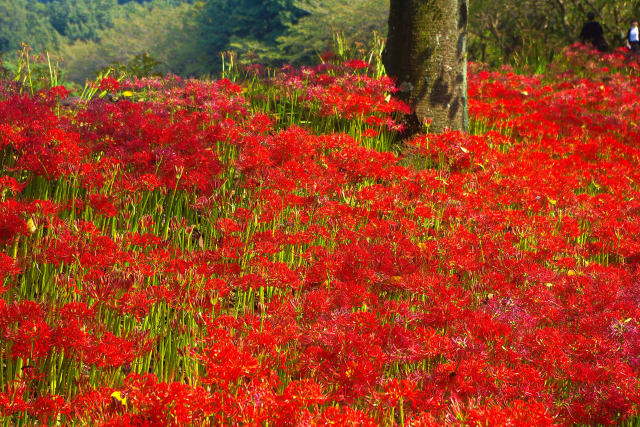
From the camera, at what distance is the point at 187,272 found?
119 inches

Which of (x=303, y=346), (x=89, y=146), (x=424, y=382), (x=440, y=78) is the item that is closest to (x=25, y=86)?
(x=89, y=146)

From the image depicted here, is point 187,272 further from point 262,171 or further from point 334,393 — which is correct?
point 262,171

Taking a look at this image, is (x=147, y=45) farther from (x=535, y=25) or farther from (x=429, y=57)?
(x=429, y=57)

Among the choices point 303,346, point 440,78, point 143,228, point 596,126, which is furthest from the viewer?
point 596,126

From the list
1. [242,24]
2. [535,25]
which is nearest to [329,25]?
[535,25]

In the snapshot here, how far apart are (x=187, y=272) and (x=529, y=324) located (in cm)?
180

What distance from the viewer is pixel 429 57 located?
261 inches

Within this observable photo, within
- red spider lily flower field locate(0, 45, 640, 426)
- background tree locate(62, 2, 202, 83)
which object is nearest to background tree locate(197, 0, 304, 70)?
background tree locate(62, 2, 202, 83)

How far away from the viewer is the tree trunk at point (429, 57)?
6586mm

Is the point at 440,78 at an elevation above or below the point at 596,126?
above

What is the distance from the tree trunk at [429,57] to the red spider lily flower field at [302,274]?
38cm

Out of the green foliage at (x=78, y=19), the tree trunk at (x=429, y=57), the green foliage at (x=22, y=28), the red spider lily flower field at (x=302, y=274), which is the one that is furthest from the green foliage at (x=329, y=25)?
the green foliage at (x=78, y=19)

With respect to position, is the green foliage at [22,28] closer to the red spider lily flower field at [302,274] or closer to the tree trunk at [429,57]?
the tree trunk at [429,57]

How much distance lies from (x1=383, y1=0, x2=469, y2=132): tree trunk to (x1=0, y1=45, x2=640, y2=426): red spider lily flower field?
0.38 meters
